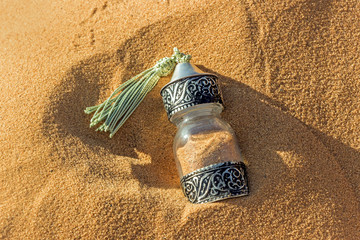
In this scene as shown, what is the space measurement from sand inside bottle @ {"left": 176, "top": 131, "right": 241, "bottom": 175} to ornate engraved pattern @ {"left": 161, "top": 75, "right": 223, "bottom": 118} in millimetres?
154

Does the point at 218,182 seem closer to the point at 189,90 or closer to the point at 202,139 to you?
the point at 202,139

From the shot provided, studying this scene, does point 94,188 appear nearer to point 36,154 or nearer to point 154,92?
point 36,154

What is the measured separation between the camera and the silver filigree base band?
1739mm

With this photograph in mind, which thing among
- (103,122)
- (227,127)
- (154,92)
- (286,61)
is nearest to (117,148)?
(103,122)

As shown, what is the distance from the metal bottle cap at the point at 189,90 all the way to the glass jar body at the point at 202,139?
3cm

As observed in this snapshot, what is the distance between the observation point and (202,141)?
6.06 feet

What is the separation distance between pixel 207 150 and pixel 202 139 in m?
0.06

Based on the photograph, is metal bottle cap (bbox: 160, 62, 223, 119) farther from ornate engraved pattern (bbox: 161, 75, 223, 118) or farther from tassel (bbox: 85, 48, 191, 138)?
tassel (bbox: 85, 48, 191, 138)

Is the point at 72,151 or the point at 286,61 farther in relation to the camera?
the point at 286,61

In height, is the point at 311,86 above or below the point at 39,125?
below

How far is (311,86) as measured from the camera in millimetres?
2035

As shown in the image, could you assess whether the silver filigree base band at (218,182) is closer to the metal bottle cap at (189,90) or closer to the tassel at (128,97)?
the metal bottle cap at (189,90)

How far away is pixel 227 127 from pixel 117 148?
550 millimetres

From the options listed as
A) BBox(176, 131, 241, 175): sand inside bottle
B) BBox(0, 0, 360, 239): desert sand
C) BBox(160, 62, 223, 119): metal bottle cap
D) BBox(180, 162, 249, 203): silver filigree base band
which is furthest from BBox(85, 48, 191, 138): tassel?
BBox(180, 162, 249, 203): silver filigree base band
